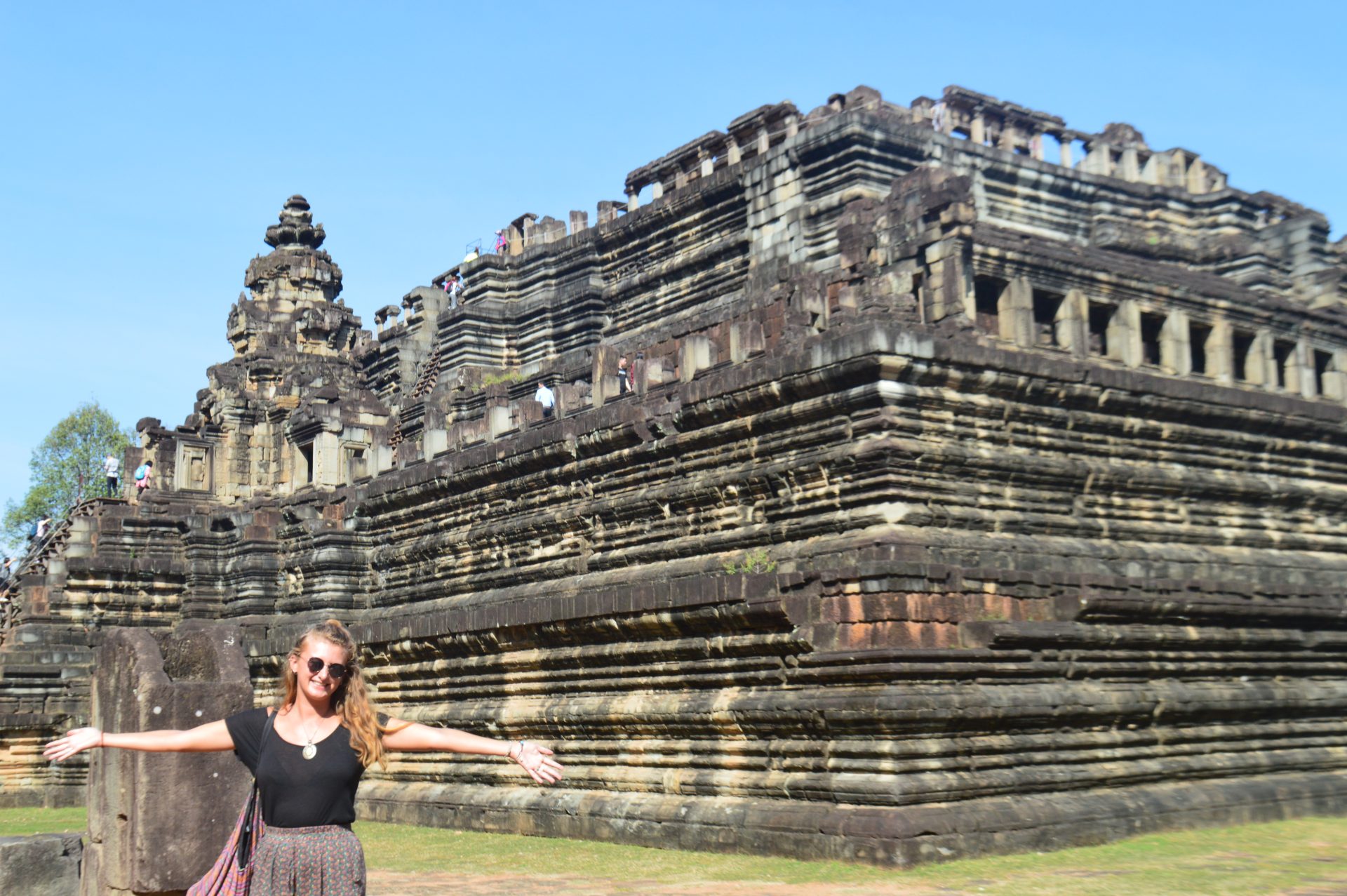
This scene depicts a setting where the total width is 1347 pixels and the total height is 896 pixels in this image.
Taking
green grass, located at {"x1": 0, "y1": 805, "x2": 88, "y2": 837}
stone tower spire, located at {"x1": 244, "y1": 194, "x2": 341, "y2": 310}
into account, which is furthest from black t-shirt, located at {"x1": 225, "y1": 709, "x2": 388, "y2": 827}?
stone tower spire, located at {"x1": 244, "y1": 194, "x2": 341, "y2": 310}

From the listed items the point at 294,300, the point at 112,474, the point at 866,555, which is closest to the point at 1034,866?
the point at 866,555

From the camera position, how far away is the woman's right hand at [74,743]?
669cm

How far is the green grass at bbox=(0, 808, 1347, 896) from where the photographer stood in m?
11.1

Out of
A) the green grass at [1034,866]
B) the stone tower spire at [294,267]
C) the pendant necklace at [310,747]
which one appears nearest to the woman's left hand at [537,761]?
the pendant necklace at [310,747]

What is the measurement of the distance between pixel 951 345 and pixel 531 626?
18.9 ft

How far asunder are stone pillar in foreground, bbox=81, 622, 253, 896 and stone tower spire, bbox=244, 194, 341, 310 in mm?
35207

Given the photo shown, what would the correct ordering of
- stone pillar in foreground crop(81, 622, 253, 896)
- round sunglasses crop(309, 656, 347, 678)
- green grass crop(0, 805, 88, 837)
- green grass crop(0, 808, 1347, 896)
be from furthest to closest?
1. green grass crop(0, 805, 88, 837)
2. green grass crop(0, 808, 1347, 896)
3. stone pillar in foreground crop(81, 622, 253, 896)
4. round sunglasses crop(309, 656, 347, 678)

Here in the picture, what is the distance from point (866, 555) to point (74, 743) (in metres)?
9.53

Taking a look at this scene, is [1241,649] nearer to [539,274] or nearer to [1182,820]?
[1182,820]

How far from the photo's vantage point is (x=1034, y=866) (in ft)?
40.0

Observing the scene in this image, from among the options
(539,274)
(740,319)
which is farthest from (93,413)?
(740,319)

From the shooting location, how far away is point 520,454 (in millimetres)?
22375

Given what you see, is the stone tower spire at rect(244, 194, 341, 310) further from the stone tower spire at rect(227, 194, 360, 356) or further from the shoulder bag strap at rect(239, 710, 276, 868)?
the shoulder bag strap at rect(239, 710, 276, 868)

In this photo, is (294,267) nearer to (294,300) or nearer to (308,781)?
(294,300)
